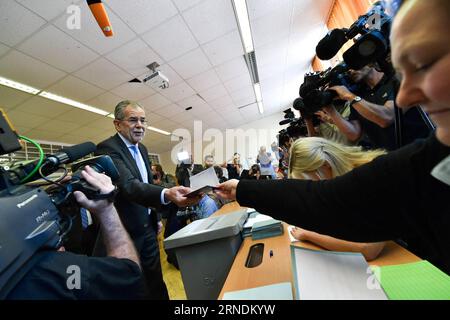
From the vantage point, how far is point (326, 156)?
3.31ft

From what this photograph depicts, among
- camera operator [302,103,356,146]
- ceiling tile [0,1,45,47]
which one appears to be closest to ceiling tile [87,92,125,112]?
ceiling tile [0,1,45,47]

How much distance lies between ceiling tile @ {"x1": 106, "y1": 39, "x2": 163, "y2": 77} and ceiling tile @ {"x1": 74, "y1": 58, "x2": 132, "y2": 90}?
0.11 m

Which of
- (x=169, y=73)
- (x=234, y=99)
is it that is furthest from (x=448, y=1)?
(x=234, y=99)

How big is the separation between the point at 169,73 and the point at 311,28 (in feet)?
8.00

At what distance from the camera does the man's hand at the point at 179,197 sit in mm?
1106

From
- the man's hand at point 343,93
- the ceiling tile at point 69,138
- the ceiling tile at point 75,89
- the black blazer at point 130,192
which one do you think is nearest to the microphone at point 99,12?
the black blazer at point 130,192

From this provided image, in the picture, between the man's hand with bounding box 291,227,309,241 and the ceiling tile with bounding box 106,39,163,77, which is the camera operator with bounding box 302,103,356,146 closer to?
the man's hand with bounding box 291,227,309,241

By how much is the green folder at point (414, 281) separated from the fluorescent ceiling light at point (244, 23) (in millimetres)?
2866

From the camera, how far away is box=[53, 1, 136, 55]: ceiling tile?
2129mm

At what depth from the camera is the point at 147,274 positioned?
133cm

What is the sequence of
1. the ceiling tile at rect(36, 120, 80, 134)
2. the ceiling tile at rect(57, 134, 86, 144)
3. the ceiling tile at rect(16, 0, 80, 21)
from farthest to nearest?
the ceiling tile at rect(57, 134, 86, 144)
the ceiling tile at rect(36, 120, 80, 134)
the ceiling tile at rect(16, 0, 80, 21)

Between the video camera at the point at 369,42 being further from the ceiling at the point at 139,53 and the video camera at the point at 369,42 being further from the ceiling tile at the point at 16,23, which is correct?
the ceiling tile at the point at 16,23

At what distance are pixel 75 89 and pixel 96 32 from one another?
138 centimetres
